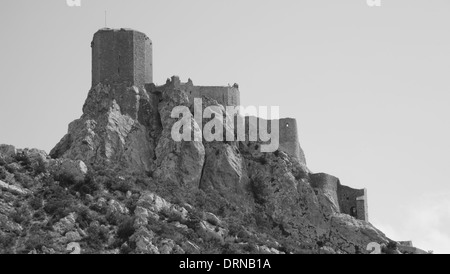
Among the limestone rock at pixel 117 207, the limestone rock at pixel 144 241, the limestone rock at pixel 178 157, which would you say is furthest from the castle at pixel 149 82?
the limestone rock at pixel 144 241

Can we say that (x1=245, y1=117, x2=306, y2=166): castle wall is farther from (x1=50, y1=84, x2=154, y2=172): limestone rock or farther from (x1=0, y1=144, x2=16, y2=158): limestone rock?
(x1=0, y1=144, x2=16, y2=158): limestone rock

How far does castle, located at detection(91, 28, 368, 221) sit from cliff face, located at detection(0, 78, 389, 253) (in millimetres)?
720

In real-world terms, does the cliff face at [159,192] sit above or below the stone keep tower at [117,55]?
below

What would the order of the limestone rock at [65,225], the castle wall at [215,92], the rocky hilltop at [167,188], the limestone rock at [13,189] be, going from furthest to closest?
the castle wall at [215,92], the rocky hilltop at [167,188], the limestone rock at [13,189], the limestone rock at [65,225]

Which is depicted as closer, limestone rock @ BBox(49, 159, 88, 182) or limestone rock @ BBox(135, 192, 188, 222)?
limestone rock @ BBox(49, 159, 88, 182)

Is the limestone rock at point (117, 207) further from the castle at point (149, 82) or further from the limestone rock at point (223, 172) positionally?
the castle at point (149, 82)

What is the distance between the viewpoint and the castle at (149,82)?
101 metres

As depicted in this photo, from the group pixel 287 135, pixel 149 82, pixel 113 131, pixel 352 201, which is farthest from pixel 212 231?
pixel 352 201

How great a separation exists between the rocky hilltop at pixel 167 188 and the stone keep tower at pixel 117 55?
56cm

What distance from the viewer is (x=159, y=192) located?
8769 cm

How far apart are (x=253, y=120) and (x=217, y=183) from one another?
7.26 m

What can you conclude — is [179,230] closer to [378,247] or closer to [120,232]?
[120,232]

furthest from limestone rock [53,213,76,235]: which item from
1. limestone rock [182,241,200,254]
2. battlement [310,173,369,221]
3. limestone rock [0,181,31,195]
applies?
battlement [310,173,369,221]

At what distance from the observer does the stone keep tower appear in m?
101
